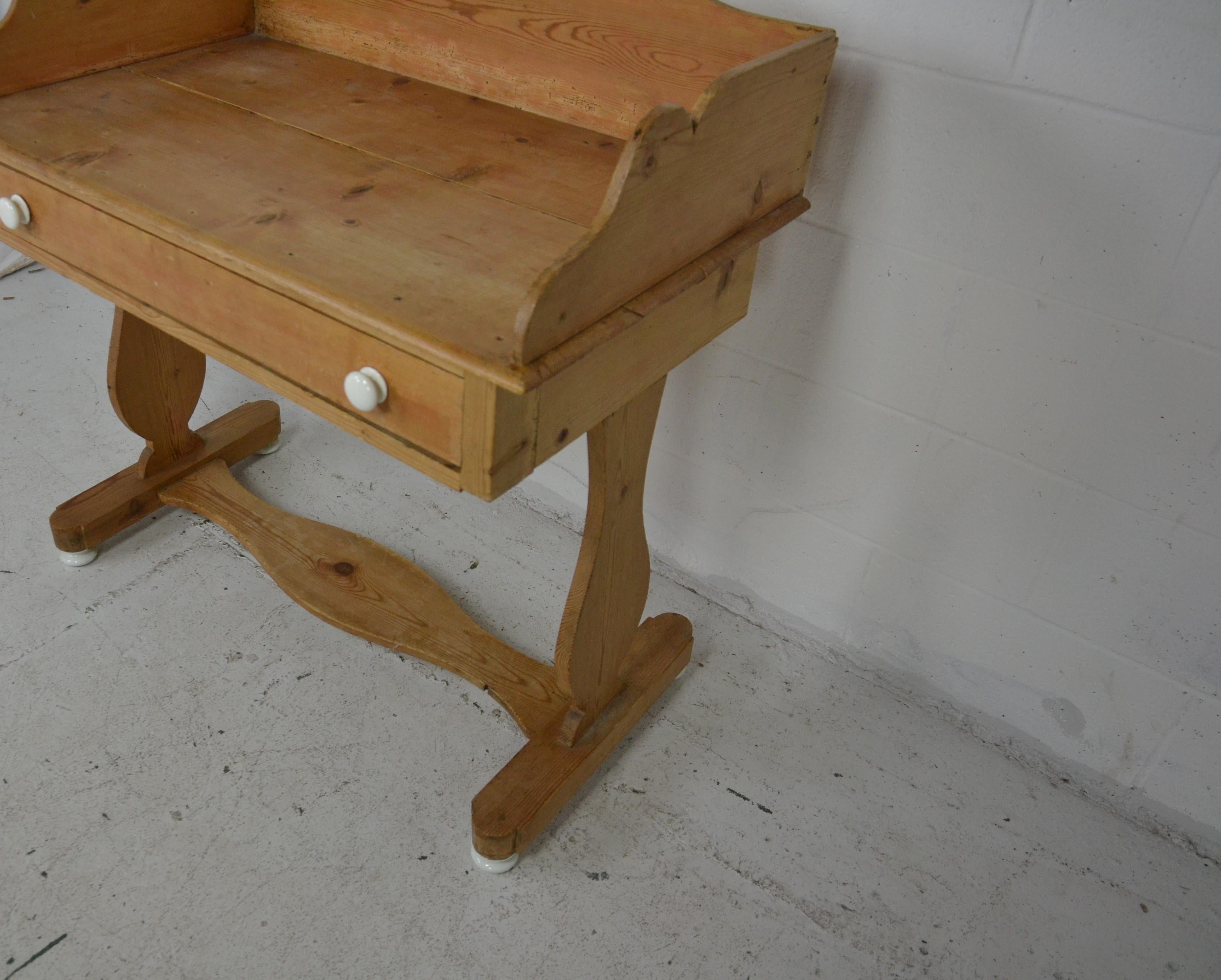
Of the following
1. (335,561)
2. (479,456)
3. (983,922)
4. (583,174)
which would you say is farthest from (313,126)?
(983,922)

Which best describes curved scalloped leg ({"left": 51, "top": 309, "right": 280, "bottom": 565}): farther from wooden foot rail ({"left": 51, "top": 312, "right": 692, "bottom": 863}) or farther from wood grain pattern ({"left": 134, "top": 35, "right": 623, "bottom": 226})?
wood grain pattern ({"left": 134, "top": 35, "right": 623, "bottom": 226})

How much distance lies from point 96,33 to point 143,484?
0.81m

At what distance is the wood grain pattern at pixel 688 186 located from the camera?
36.3 inches

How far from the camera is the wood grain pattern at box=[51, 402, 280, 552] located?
1829 millimetres

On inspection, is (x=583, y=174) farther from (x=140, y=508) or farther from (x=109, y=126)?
(x=140, y=508)

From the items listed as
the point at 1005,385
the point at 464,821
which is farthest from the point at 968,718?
the point at 464,821

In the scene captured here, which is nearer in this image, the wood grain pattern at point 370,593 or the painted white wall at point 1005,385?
the painted white wall at point 1005,385

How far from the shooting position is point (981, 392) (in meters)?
1.44

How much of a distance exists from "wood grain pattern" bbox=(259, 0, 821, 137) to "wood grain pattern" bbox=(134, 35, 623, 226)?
0.08 feet

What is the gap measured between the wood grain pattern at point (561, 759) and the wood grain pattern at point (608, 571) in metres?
0.03

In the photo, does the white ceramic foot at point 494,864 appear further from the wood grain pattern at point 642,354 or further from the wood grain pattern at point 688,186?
the wood grain pattern at point 688,186

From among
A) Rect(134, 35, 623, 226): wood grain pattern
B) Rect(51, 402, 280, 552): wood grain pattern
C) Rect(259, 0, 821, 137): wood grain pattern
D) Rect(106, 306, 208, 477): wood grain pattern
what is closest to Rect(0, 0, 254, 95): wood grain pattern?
Rect(134, 35, 623, 226): wood grain pattern

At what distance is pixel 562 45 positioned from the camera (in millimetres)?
1383

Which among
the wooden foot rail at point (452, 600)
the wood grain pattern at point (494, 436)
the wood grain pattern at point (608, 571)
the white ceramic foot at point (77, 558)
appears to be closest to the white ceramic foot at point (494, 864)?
the wooden foot rail at point (452, 600)
